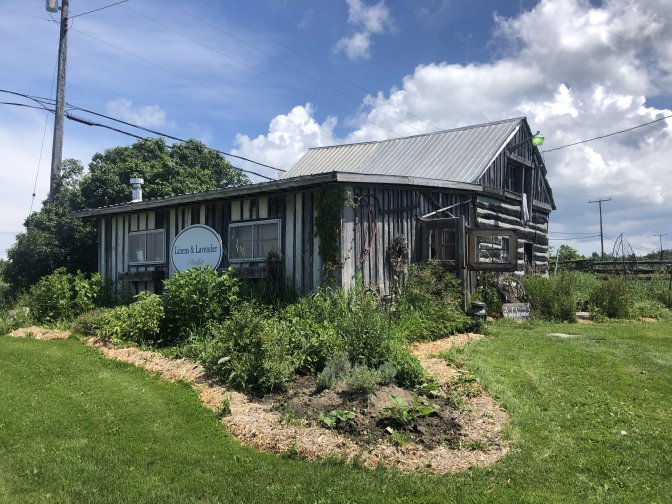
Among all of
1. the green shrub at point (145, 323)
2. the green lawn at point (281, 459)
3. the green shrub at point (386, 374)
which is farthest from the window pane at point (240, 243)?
the green shrub at point (386, 374)

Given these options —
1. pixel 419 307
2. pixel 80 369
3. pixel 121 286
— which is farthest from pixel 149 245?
pixel 419 307

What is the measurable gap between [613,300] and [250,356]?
10.6m

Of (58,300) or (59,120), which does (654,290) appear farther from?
(59,120)

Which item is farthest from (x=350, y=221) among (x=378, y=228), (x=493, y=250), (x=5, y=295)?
(x=5, y=295)

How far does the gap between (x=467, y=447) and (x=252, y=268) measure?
22.6 feet

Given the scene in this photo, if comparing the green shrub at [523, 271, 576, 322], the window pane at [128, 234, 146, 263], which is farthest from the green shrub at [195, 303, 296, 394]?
the green shrub at [523, 271, 576, 322]

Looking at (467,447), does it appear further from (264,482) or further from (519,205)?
(519,205)

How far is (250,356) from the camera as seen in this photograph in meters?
→ 6.48

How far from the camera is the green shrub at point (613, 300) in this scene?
13312mm

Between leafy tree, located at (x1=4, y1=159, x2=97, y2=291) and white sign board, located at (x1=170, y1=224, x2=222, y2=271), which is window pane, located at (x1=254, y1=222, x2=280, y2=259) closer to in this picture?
white sign board, located at (x1=170, y1=224, x2=222, y2=271)

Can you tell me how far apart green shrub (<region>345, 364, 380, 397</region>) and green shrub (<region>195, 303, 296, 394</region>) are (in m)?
0.85

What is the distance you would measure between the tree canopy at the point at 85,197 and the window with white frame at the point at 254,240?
6.24m

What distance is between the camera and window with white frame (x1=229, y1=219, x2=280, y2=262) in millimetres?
10789

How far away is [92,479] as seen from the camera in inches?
169
